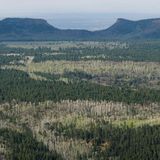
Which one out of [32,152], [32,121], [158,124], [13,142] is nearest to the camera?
[32,152]

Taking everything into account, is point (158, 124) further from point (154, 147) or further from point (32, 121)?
point (32, 121)

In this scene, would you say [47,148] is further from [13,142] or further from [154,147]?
[154,147]

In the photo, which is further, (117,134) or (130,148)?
(117,134)

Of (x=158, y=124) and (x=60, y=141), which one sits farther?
(x=158, y=124)

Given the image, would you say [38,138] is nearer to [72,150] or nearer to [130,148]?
[72,150]

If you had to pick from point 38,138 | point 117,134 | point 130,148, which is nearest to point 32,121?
point 38,138

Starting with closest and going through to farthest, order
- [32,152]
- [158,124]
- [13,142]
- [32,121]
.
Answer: [32,152] < [13,142] < [158,124] < [32,121]

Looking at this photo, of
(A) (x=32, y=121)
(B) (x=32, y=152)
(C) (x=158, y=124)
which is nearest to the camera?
(B) (x=32, y=152)

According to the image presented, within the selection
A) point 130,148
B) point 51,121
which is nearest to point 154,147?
point 130,148

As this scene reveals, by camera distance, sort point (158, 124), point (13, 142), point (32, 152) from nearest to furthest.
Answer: point (32, 152) → point (13, 142) → point (158, 124)
